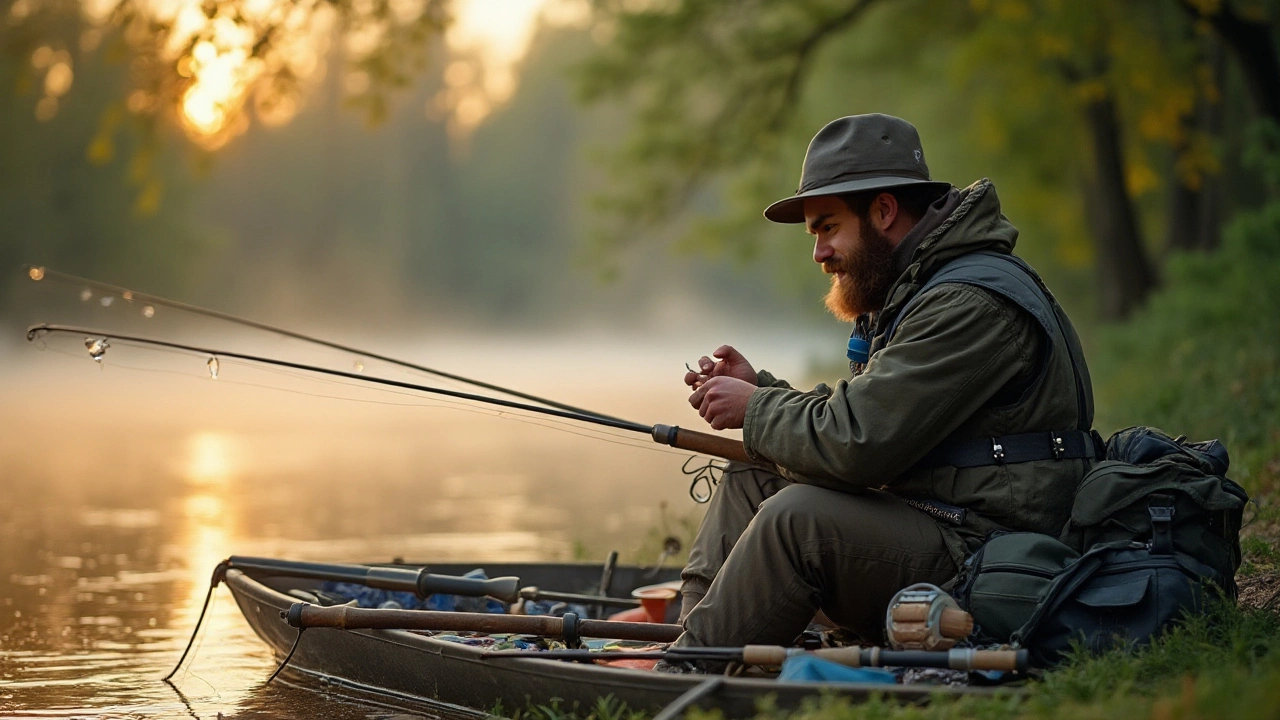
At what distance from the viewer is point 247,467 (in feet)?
44.1

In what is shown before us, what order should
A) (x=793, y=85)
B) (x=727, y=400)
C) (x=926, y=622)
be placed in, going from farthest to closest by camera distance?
1. (x=793, y=85)
2. (x=727, y=400)
3. (x=926, y=622)

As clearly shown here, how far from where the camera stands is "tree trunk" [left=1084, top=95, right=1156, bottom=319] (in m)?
16.1

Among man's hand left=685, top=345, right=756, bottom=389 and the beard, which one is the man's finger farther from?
the beard

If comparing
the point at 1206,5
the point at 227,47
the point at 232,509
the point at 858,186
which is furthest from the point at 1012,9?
the point at 858,186

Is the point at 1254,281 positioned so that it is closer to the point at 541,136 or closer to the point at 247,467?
the point at 247,467

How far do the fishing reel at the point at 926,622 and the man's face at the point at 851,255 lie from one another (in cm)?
90

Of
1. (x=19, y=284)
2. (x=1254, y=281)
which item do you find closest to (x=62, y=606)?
(x=1254, y=281)

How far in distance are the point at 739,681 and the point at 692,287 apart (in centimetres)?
6606

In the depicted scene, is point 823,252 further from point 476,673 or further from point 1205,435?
point 1205,435

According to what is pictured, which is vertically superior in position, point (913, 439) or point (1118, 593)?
point (913, 439)

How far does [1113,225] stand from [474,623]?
13632 mm

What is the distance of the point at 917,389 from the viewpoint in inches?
147

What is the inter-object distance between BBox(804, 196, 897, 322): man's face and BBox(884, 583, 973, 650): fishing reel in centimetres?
90

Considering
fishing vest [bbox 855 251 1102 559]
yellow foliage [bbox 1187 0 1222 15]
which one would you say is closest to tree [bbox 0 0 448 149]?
yellow foliage [bbox 1187 0 1222 15]
